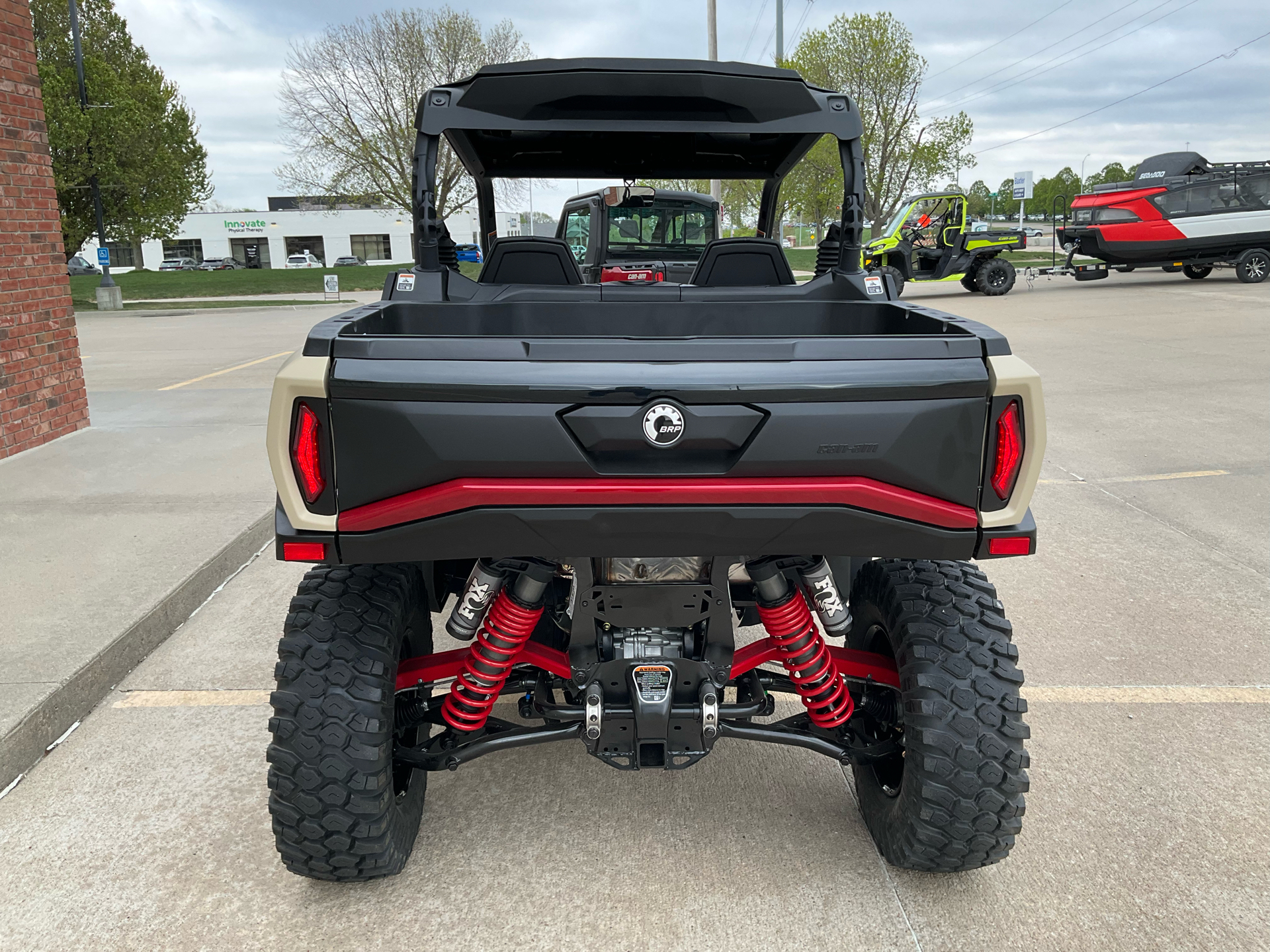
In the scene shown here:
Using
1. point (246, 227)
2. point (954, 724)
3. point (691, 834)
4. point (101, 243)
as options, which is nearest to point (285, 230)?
point (246, 227)

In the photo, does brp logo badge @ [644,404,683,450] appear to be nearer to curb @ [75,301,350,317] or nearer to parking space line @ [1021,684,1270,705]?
parking space line @ [1021,684,1270,705]

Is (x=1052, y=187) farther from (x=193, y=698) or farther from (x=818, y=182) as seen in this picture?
(x=193, y=698)

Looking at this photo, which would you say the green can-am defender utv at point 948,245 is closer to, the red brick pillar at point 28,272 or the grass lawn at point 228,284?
the grass lawn at point 228,284

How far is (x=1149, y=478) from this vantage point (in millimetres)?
6430

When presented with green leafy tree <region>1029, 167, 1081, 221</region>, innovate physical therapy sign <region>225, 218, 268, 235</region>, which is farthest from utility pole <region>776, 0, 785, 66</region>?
green leafy tree <region>1029, 167, 1081, 221</region>

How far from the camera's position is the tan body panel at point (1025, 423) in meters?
2.01

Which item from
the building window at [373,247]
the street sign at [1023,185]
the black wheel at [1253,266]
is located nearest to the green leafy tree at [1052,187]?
the street sign at [1023,185]

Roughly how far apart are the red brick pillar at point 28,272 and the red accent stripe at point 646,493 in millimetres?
6059

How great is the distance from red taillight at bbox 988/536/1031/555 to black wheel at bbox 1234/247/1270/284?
22.4m

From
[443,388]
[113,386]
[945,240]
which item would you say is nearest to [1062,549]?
[443,388]

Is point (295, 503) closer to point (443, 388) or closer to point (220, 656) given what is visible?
point (443, 388)

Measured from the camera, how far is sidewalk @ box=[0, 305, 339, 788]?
3433 millimetres

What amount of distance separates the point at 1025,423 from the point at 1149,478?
513 cm

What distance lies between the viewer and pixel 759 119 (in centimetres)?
317
